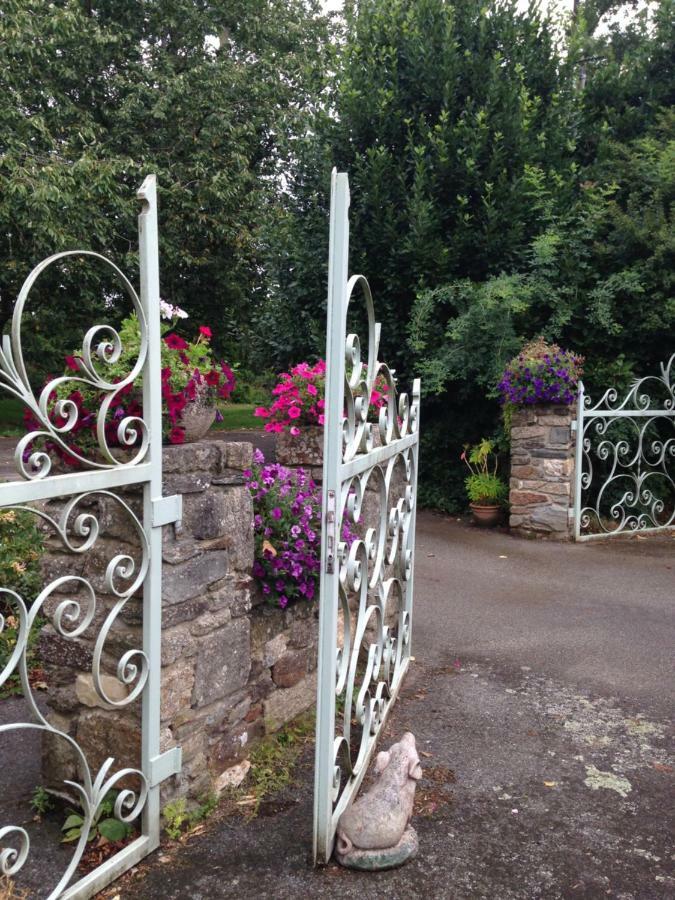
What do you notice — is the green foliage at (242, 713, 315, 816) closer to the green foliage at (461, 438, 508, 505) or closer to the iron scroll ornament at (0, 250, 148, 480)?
the iron scroll ornament at (0, 250, 148, 480)

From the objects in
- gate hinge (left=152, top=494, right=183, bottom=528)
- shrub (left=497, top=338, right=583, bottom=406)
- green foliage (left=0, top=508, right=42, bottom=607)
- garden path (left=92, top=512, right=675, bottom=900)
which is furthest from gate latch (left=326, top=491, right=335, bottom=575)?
shrub (left=497, top=338, right=583, bottom=406)

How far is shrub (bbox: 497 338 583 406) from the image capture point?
7172 mm

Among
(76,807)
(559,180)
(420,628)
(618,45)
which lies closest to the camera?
(76,807)

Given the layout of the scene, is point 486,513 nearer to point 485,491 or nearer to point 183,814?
point 485,491

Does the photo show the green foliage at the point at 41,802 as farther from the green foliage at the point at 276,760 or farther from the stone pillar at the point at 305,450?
the stone pillar at the point at 305,450

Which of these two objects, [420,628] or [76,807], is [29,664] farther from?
[420,628]

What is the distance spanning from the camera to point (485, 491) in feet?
26.5

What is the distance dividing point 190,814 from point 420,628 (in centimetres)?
245

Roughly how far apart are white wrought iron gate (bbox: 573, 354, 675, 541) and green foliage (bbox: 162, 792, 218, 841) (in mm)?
5442

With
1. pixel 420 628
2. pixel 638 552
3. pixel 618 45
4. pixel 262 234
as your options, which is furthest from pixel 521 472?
pixel 618 45

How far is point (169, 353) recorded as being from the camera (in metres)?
2.67

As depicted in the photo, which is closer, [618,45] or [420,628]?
[420,628]

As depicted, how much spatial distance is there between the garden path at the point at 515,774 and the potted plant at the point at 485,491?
2.43 meters

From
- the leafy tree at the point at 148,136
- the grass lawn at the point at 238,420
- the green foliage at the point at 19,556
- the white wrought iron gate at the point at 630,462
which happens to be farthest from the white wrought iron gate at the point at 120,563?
the grass lawn at the point at 238,420
